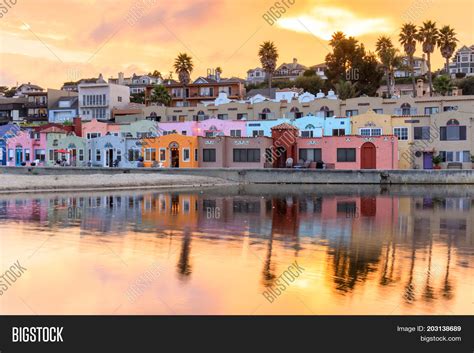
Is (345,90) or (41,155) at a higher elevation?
(345,90)

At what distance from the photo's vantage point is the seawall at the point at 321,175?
66062 mm

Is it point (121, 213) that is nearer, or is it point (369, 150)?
point (121, 213)

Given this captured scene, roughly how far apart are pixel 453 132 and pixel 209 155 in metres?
29.0

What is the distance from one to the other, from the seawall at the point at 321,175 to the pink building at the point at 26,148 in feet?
62.7

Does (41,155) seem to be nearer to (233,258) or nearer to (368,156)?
(368,156)

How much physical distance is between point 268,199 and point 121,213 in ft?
48.8

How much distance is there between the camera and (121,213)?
118ft

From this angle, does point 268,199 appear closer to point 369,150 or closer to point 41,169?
point 369,150

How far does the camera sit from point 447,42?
106 m

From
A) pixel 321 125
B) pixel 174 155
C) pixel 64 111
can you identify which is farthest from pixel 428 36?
pixel 64 111

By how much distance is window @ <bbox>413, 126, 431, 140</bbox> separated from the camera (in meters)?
75.2

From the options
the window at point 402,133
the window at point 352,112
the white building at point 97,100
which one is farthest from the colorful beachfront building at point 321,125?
the white building at point 97,100

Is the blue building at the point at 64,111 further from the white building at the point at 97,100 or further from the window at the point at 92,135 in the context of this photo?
the window at the point at 92,135
